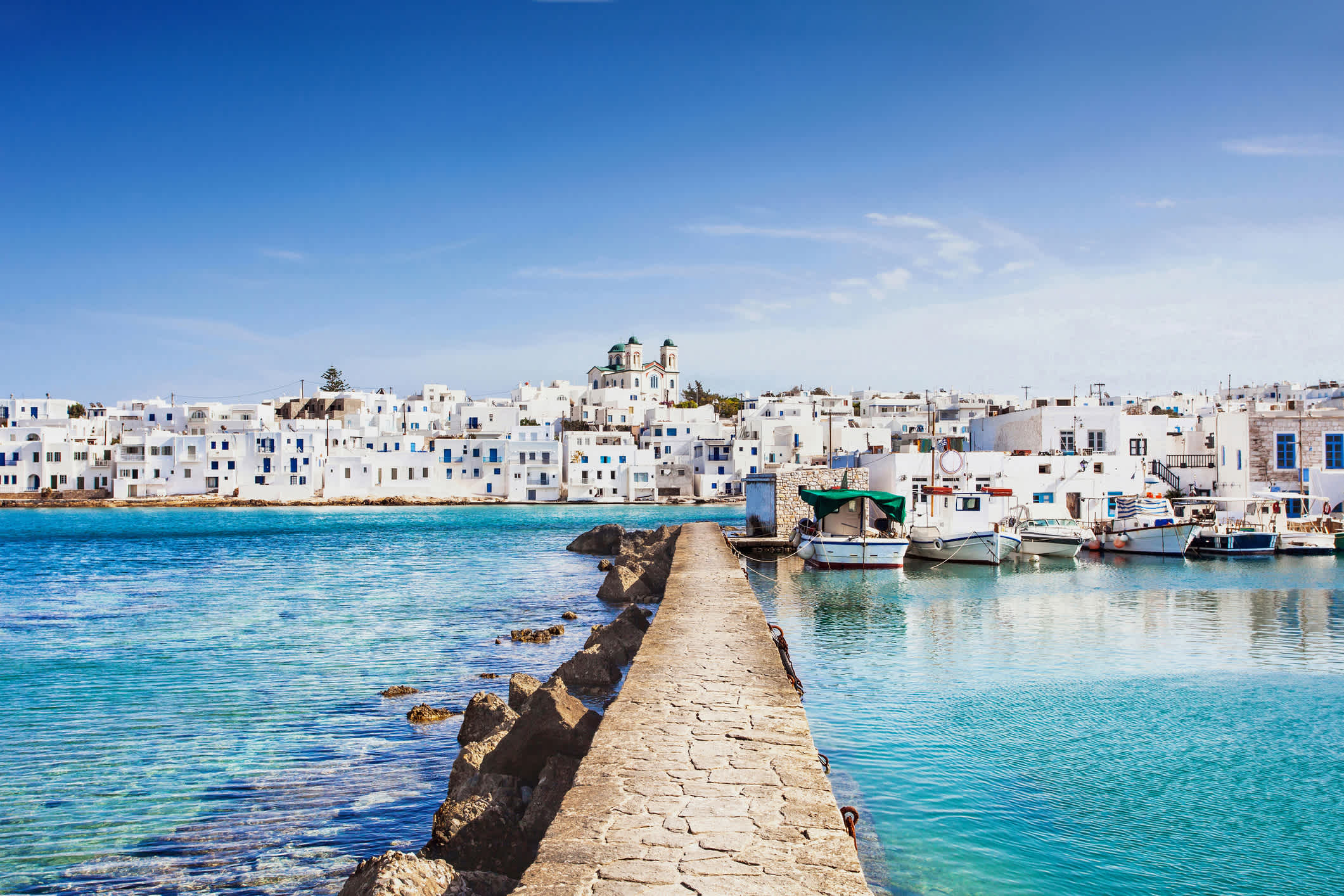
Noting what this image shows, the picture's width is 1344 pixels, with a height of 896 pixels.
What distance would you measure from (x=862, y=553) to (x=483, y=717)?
2182 centimetres

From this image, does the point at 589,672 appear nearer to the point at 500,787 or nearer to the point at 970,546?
the point at 500,787

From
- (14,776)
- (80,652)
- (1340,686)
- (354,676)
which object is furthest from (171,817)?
(1340,686)

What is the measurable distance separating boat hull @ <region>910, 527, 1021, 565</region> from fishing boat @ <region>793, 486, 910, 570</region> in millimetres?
1113

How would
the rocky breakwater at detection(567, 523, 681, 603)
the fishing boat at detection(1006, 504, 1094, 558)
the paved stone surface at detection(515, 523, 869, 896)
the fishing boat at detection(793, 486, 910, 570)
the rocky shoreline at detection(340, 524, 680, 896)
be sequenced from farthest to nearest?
1. the fishing boat at detection(1006, 504, 1094, 558)
2. the fishing boat at detection(793, 486, 910, 570)
3. the rocky breakwater at detection(567, 523, 681, 603)
4. the rocky shoreline at detection(340, 524, 680, 896)
5. the paved stone surface at detection(515, 523, 869, 896)

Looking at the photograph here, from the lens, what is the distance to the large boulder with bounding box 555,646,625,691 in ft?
51.3

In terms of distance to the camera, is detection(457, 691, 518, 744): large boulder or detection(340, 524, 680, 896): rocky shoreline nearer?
detection(340, 524, 680, 896): rocky shoreline

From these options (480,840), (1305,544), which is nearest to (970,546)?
(1305,544)

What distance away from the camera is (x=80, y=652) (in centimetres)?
2078

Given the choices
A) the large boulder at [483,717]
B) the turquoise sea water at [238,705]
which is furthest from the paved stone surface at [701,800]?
the turquoise sea water at [238,705]

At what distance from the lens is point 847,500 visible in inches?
1321

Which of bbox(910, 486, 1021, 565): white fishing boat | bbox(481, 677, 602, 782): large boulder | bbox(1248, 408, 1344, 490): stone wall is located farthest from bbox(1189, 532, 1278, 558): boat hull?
bbox(481, 677, 602, 782): large boulder

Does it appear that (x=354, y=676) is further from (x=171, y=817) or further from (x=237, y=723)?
(x=171, y=817)

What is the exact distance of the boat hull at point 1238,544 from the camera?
1489 inches

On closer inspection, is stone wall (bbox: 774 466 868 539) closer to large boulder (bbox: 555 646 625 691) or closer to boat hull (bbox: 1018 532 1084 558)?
boat hull (bbox: 1018 532 1084 558)
